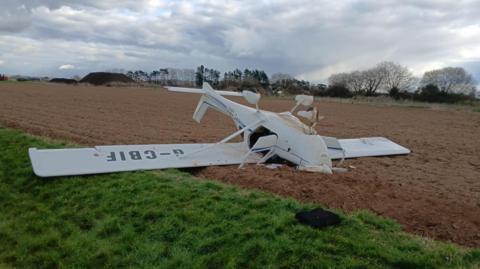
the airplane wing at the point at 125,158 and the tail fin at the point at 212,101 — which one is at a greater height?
the tail fin at the point at 212,101

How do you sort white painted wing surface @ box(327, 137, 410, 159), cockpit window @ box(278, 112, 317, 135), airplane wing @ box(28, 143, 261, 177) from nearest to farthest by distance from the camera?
airplane wing @ box(28, 143, 261, 177)
cockpit window @ box(278, 112, 317, 135)
white painted wing surface @ box(327, 137, 410, 159)

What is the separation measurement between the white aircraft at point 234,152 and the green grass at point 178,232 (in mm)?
444

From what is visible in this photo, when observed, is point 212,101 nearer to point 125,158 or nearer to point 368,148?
point 125,158

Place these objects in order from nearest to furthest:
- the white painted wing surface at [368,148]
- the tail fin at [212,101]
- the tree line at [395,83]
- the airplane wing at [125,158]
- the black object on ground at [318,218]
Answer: the black object on ground at [318,218], the airplane wing at [125,158], the white painted wing surface at [368,148], the tail fin at [212,101], the tree line at [395,83]

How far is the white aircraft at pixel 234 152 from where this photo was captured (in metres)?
8.81

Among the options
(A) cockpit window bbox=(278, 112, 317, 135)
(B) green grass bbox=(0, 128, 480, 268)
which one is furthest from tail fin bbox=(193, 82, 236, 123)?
(B) green grass bbox=(0, 128, 480, 268)

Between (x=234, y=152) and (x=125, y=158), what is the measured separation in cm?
302

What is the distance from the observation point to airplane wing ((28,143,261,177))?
8555 millimetres

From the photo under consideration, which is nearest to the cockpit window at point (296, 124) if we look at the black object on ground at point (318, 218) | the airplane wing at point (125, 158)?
the airplane wing at point (125, 158)

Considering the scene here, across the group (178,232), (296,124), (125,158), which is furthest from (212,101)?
(178,232)

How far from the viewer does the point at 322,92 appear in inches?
3701

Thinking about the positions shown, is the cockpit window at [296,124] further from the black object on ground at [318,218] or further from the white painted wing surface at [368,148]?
the black object on ground at [318,218]

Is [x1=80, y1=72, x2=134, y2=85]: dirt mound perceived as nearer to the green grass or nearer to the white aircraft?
the white aircraft

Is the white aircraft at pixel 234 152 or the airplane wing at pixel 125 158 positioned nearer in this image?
the airplane wing at pixel 125 158
